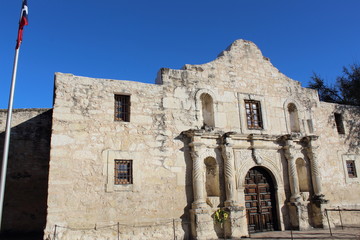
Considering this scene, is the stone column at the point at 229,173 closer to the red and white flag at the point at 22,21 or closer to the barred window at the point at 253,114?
the barred window at the point at 253,114

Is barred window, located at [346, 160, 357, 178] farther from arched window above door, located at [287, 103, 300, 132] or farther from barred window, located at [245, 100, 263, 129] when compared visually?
barred window, located at [245, 100, 263, 129]

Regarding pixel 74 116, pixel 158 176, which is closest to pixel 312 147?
pixel 158 176

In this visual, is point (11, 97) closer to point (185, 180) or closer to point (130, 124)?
point (130, 124)

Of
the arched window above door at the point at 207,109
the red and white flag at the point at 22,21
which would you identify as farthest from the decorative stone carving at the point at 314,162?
the red and white flag at the point at 22,21

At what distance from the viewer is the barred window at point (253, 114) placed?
12469 mm

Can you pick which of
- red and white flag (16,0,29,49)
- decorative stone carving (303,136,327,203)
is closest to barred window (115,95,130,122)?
red and white flag (16,0,29,49)

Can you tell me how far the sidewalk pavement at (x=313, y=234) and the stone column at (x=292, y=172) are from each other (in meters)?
1.34

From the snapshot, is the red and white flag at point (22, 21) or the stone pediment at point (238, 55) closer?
the red and white flag at point (22, 21)

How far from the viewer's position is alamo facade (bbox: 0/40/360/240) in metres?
9.36

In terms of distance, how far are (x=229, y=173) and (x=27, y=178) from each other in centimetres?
848

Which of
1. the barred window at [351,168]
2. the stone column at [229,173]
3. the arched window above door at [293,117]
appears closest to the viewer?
the stone column at [229,173]

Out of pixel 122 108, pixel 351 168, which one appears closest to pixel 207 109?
pixel 122 108

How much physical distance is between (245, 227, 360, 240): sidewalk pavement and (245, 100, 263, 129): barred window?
4105 millimetres

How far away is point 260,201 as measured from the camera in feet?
38.2
